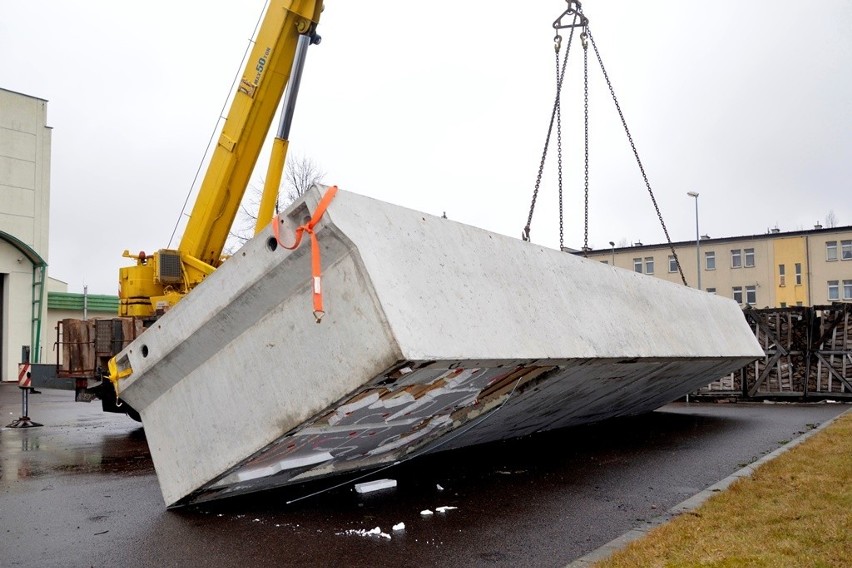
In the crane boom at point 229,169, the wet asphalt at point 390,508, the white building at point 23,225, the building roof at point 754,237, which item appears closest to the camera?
the wet asphalt at point 390,508

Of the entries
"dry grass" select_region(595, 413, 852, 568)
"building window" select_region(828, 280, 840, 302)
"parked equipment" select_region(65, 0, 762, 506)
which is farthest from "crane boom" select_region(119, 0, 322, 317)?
"building window" select_region(828, 280, 840, 302)

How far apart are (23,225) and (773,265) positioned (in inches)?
1605

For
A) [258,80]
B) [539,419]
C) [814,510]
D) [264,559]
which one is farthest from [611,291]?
[258,80]

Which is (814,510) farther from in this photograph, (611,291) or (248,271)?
(248,271)

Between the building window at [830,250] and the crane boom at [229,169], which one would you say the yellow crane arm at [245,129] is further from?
the building window at [830,250]

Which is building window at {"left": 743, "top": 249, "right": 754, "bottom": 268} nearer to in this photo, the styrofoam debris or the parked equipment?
the parked equipment

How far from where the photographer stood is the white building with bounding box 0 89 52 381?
2575 cm

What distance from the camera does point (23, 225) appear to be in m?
27.1

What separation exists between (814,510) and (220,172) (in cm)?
815

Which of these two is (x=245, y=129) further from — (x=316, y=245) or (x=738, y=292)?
(x=738, y=292)

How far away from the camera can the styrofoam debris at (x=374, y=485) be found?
17.3ft

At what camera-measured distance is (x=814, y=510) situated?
14.5 ft

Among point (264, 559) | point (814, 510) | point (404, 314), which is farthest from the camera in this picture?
point (814, 510)

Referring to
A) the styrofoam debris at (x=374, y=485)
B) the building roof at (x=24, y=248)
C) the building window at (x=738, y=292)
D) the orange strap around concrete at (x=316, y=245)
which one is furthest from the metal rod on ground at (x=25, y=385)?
the building window at (x=738, y=292)
